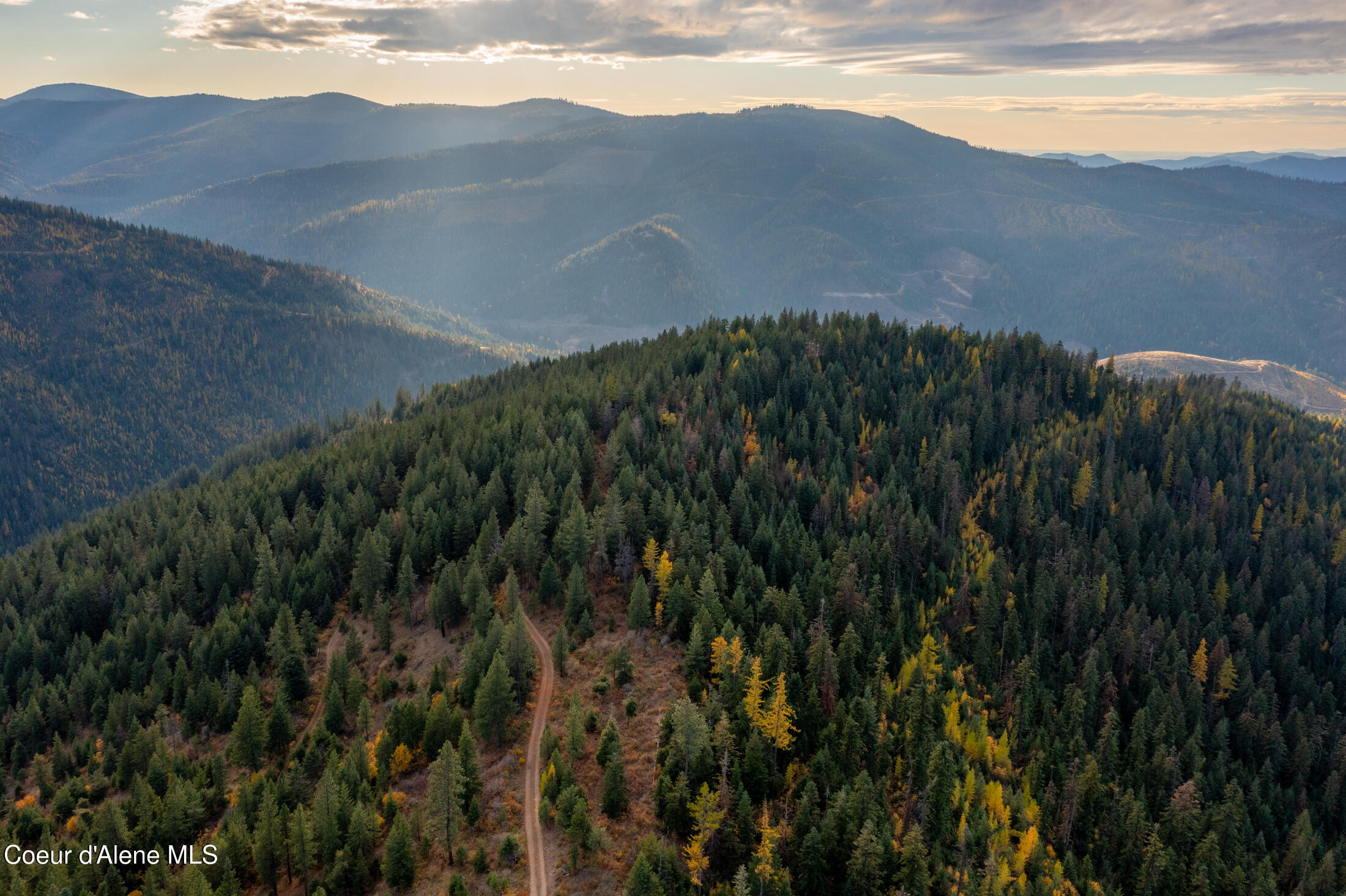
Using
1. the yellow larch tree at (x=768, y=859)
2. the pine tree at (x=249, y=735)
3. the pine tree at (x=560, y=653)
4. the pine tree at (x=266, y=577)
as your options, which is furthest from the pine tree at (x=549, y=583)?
the yellow larch tree at (x=768, y=859)

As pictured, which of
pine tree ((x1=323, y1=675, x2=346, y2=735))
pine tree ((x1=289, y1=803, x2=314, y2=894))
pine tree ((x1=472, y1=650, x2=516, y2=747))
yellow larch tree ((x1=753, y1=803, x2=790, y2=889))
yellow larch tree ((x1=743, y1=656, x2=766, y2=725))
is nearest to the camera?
yellow larch tree ((x1=753, y1=803, x2=790, y2=889))

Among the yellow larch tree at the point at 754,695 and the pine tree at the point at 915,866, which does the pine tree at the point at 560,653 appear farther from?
the pine tree at the point at 915,866

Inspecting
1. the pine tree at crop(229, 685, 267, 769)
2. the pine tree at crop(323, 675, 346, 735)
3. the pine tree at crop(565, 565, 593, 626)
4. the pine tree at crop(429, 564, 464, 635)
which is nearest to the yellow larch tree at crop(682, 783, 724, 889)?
the pine tree at crop(565, 565, 593, 626)

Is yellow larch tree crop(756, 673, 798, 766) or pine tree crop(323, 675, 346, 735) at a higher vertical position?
yellow larch tree crop(756, 673, 798, 766)

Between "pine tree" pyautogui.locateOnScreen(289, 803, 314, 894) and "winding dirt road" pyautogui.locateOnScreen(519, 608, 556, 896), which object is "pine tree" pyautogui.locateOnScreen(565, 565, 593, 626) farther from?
"pine tree" pyautogui.locateOnScreen(289, 803, 314, 894)

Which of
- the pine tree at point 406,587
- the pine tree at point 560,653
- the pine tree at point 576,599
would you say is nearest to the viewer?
the pine tree at point 560,653

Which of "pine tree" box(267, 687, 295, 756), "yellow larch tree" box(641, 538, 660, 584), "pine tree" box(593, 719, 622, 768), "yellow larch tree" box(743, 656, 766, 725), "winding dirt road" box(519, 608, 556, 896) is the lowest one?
"pine tree" box(267, 687, 295, 756)
